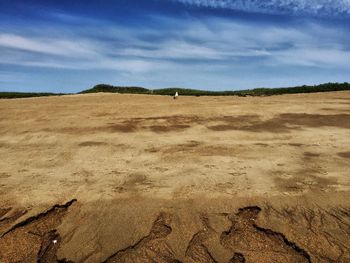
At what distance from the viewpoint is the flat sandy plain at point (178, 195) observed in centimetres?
476

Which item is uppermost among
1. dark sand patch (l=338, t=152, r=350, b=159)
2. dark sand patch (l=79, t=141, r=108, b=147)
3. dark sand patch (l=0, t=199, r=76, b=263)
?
dark sand patch (l=338, t=152, r=350, b=159)

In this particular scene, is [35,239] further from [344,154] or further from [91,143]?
[344,154]

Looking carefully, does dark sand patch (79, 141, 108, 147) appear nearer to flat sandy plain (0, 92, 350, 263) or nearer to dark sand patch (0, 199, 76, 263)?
flat sandy plain (0, 92, 350, 263)

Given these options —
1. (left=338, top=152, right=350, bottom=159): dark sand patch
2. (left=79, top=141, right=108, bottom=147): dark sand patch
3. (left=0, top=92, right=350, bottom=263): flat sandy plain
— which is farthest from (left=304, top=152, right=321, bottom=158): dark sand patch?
(left=79, top=141, right=108, bottom=147): dark sand patch

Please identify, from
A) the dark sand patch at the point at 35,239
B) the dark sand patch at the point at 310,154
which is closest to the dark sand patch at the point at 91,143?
the dark sand patch at the point at 35,239

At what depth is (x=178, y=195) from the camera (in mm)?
5680

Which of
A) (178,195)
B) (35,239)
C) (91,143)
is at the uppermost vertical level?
(91,143)

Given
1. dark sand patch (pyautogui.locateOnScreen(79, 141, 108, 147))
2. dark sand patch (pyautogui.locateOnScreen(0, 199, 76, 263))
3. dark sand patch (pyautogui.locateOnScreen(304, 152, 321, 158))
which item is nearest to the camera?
dark sand patch (pyautogui.locateOnScreen(0, 199, 76, 263))

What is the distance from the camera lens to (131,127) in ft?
32.6

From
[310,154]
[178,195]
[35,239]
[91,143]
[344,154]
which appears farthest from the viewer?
[91,143]

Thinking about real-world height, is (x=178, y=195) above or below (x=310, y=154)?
below

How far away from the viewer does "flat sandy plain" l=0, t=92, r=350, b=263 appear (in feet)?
15.6

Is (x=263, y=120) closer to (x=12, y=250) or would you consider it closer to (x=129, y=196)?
(x=129, y=196)

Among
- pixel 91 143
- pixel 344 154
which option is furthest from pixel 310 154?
pixel 91 143
